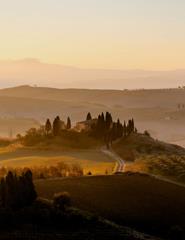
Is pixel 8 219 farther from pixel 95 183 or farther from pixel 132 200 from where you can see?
pixel 95 183

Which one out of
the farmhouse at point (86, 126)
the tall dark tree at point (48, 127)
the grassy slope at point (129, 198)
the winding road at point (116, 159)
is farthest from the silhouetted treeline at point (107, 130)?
the grassy slope at point (129, 198)

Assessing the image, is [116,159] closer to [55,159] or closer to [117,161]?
[117,161]

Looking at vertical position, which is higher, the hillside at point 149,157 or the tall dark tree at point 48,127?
the tall dark tree at point 48,127

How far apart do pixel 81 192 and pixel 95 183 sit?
6384 millimetres

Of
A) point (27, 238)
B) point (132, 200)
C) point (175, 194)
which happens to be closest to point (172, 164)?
point (175, 194)

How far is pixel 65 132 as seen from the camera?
115 meters

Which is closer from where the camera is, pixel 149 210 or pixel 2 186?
pixel 2 186

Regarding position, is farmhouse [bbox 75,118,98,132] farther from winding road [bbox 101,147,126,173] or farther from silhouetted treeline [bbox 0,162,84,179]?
silhouetted treeline [bbox 0,162,84,179]

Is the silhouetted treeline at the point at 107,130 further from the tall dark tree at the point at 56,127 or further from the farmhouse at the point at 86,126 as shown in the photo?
the tall dark tree at the point at 56,127

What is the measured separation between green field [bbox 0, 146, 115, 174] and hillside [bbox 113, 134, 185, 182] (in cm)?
405

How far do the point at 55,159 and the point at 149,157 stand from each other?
15173mm

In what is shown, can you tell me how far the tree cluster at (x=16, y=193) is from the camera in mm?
47750

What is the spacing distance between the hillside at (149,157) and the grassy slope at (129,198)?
11195 mm

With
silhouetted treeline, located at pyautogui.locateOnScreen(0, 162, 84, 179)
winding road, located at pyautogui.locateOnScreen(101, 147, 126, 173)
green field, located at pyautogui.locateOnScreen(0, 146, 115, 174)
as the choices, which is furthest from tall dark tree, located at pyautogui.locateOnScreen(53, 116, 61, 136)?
silhouetted treeline, located at pyautogui.locateOnScreen(0, 162, 84, 179)
